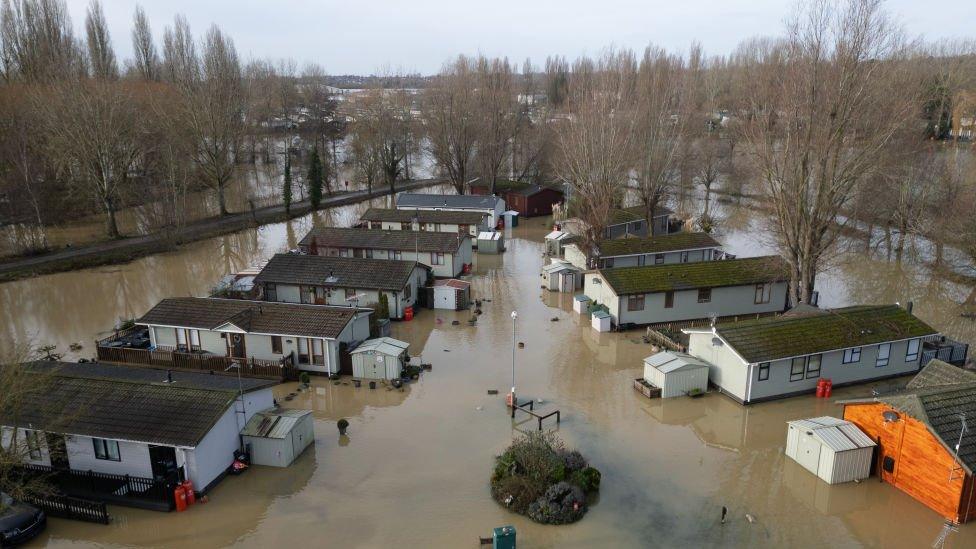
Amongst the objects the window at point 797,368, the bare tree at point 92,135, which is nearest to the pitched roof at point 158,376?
the window at point 797,368

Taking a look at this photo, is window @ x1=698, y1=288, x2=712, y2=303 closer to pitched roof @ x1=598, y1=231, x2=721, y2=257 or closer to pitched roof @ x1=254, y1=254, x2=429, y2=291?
pitched roof @ x1=598, y1=231, x2=721, y2=257

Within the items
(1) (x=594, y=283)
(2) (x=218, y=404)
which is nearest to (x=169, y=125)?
(1) (x=594, y=283)

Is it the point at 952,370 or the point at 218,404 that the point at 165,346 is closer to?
the point at 218,404

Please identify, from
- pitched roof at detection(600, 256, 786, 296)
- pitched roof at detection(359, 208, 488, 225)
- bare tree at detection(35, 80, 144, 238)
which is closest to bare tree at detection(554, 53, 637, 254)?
pitched roof at detection(600, 256, 786, 296)

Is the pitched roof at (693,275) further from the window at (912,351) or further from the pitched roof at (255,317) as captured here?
the pitched roof at (255,317)

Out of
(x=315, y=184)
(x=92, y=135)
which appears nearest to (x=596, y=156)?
(x=315, y=184)

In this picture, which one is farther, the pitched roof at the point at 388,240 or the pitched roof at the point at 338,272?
the pitched roof at the point at 388,240
